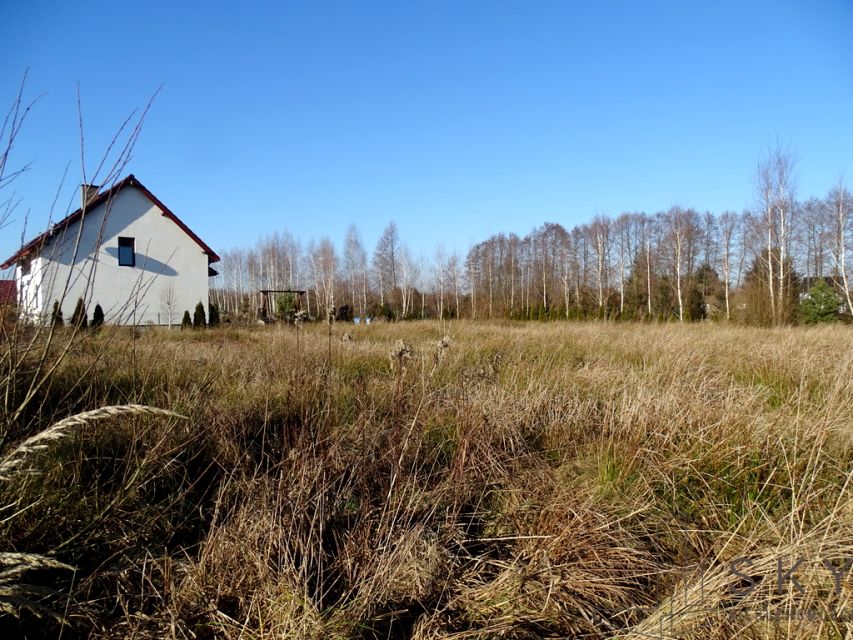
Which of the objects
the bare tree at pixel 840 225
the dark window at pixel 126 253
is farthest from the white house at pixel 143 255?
the bare tree at pixel 840 225

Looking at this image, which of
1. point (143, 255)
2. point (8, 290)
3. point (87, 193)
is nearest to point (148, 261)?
point (143, 255)

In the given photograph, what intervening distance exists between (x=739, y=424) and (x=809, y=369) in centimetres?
220

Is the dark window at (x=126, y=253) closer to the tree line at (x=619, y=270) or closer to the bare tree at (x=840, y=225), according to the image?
the tree line at (x=619, y=270)

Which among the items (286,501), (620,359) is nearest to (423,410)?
(286,501)

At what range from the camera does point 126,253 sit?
18.8 meters

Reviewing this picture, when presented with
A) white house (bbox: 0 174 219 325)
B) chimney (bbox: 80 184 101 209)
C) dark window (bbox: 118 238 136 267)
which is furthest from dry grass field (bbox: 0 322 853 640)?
dark window (bbox: 118 238 136 267)

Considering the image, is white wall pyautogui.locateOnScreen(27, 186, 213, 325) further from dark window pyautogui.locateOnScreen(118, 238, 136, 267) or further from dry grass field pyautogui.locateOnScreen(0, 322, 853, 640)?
dry grass field pyautogui.locateOnScreen(0, 322, 853, 640)

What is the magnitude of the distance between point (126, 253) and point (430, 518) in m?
21.1

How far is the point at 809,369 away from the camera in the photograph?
4109 millimetres

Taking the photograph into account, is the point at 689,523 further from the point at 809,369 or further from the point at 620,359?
the point at 620,359

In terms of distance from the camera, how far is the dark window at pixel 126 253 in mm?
18578

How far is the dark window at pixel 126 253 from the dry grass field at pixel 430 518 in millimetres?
18351

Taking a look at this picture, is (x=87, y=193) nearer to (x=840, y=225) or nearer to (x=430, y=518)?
(x=430, y=518)

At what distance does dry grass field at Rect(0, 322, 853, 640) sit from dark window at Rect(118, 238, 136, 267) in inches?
722
